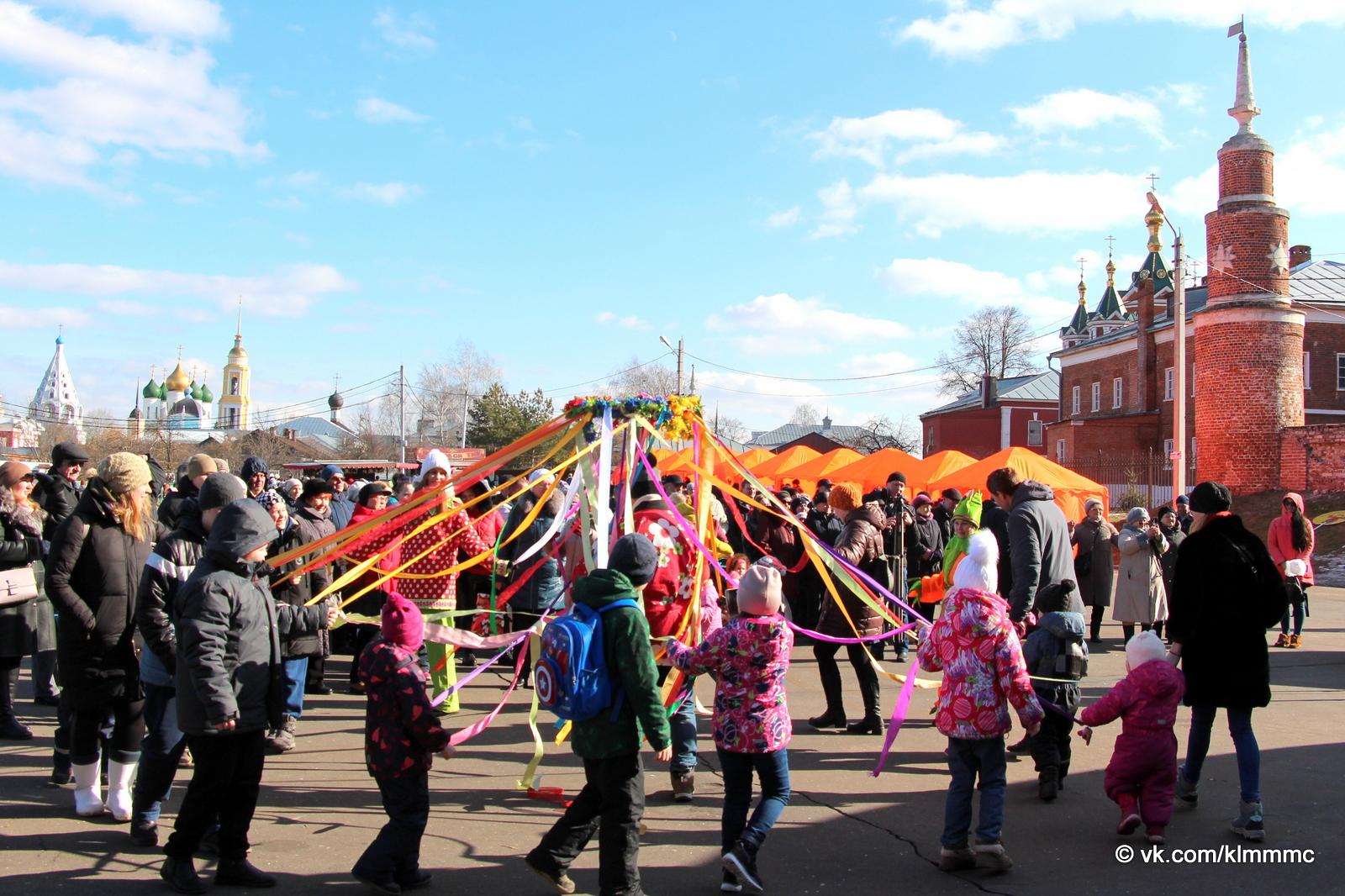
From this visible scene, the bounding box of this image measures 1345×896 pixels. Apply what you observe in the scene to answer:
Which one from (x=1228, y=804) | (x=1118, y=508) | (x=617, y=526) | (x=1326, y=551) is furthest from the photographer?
(x=1118, y=508)

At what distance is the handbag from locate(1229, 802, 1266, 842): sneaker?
6.85 meters

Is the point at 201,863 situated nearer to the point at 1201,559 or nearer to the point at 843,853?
the point at 843,853

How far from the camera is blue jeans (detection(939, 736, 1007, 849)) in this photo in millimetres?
4512

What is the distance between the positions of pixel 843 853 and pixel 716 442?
2.76 meters

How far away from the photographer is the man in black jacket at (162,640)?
472cm

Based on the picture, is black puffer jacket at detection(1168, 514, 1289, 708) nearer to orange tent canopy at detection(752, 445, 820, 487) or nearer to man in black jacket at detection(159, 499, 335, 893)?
man in black jacket at detection(159, 499, 335, 893)

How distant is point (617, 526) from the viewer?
20.4 ft

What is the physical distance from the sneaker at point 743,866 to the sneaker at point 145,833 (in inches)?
105

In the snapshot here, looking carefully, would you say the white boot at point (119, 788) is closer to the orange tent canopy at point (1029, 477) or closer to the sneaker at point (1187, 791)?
the sneaker at point (1187, 791)

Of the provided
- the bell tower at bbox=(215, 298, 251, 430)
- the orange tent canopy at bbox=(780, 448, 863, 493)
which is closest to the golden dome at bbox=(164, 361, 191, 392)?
the bell tower at bbox=(215, 298, 251, 430)

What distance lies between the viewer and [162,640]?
4.70m

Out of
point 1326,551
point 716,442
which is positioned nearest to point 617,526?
point 716,442

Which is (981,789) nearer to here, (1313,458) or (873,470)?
(873,470)

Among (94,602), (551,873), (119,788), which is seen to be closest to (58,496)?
(94,602)
